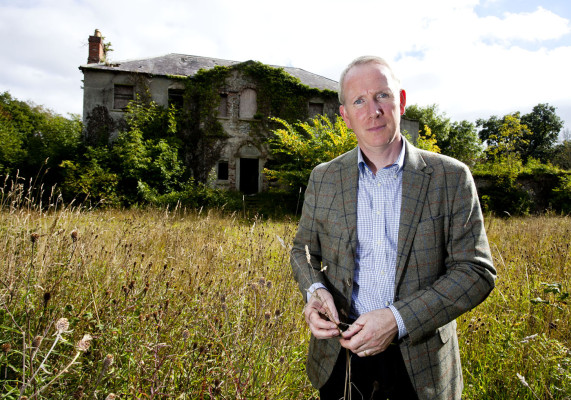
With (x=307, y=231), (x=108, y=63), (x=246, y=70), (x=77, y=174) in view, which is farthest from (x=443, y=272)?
(x=108, y=63)

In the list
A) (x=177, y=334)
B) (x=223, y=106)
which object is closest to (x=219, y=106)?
(x=223, y=106)

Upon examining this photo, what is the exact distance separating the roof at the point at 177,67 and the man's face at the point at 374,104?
18576 millimetres

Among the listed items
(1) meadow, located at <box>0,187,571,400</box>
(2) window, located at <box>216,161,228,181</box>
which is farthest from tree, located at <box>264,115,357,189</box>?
(1) meadow, located at <box>0,187,571,400</box>

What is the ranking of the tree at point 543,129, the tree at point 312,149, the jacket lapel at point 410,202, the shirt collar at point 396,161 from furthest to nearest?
the tree at point 543,129, the tree at point 312,149, the shirt collar at point 396,161, the jacket lapel at point 410,202

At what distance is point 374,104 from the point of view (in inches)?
65.5

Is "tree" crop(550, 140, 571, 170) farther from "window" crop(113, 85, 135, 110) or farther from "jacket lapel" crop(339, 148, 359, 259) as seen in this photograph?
"jacket lapel" crop(339, 148, 359, 259)

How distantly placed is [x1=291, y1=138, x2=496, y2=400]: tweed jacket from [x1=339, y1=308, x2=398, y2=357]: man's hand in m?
0.07

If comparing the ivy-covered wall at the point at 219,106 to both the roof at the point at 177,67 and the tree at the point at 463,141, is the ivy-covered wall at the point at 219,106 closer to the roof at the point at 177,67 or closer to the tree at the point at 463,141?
the roof at the point at 177,67

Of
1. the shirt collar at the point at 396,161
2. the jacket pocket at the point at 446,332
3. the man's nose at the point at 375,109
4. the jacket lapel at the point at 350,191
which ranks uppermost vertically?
the man's nose at the point at 375,109

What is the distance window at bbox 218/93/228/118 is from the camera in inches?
727

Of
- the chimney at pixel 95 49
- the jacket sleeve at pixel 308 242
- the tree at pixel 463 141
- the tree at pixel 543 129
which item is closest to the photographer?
the jacket sleeve at pixel 308 242

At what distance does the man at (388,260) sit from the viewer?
1442 mm

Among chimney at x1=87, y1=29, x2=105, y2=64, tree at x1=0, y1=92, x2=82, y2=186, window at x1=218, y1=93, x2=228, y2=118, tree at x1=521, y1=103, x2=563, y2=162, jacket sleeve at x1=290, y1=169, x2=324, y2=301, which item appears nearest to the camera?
jacket sleeve at x1=290, y1=169, x2=324, y2=301

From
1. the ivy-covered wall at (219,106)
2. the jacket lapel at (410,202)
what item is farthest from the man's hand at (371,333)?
the ivy-covered wall at (219,106)
